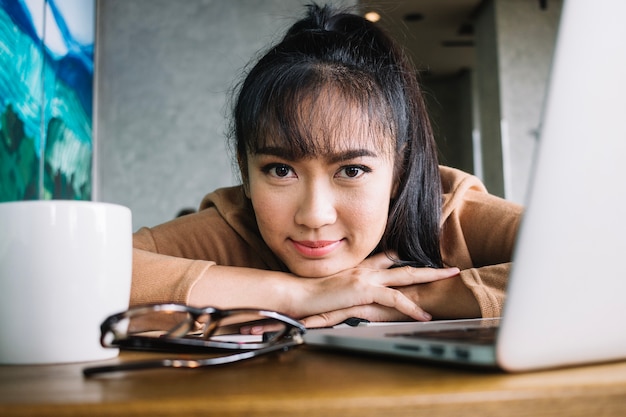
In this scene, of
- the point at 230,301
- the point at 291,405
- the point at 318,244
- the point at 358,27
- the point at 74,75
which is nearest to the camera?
the point at 291,405

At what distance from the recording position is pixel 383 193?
0.94 m

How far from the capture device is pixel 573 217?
238mm

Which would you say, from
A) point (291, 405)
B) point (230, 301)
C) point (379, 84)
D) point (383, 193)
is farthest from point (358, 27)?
Result: point (291, 405)

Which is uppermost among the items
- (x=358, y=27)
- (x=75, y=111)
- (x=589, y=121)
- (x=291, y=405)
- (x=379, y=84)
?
(x=75, y=111)

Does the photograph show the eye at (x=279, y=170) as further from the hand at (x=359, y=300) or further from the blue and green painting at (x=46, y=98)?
the blue and green painting at (x=46, y=98)

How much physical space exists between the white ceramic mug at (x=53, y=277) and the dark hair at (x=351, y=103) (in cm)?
51

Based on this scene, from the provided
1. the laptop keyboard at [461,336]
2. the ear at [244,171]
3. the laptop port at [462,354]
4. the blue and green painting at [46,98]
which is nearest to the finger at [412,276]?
the ear at [244,171]

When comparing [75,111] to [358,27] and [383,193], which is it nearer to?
[358,27]

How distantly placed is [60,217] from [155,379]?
0.48 feet

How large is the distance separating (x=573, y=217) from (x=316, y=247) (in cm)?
68

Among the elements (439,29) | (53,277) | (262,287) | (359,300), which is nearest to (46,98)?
(262,287)

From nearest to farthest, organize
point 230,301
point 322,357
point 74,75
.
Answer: point 322,357, point 230,301, point 74,75

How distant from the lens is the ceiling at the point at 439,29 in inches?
203

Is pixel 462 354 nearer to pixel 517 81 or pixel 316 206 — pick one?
pixel 316 206
